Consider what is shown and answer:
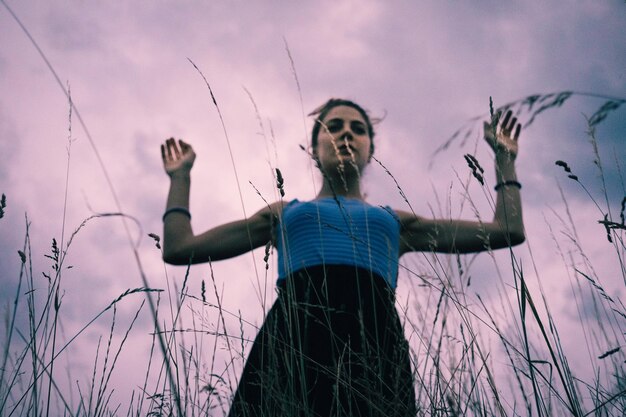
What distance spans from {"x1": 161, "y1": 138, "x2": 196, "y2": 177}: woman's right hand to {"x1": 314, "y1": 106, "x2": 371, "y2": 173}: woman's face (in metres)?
0.71

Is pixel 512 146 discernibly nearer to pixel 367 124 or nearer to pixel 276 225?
pixel 367 124

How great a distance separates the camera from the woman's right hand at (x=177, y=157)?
98.4 inches

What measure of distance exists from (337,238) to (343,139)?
2.25ft

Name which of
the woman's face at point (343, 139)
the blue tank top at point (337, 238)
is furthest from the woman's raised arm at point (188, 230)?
the woman's face at point (343, 139)

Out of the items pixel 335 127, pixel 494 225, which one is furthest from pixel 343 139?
pixel 494 225

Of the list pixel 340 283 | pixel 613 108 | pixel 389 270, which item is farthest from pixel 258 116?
pixel 613 108

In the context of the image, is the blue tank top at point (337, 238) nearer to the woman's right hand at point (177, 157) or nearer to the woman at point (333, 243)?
the woman at point (333, 243)

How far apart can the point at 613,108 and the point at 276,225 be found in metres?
1.89

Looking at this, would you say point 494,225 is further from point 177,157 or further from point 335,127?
point 177,157

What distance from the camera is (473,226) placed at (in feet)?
8.11

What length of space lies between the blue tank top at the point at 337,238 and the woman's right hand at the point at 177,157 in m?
0.64

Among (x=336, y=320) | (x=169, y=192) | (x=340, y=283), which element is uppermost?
(x=169, y=192)

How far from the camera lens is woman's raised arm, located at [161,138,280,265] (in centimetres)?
226

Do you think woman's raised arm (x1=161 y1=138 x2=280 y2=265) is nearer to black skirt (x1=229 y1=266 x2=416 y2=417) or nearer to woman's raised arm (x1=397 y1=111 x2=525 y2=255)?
black skirt (x1=229 y1=266 x2=416 y2=417)
